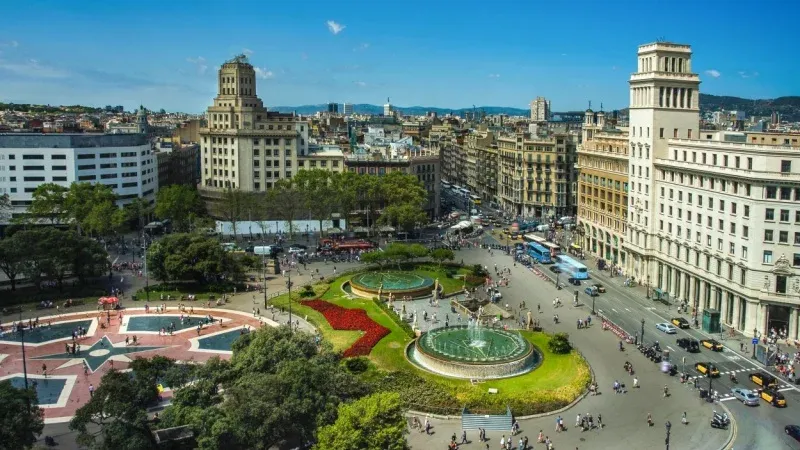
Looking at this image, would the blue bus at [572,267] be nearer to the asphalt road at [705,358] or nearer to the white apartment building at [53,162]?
the asphalt road at [705,358]

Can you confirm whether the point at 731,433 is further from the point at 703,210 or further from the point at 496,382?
the point at 703,210

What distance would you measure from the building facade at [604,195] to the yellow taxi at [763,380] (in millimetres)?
41549

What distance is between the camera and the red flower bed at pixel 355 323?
216 ft

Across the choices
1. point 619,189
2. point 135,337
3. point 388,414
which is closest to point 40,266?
point 135,337

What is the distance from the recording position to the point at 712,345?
67.4m

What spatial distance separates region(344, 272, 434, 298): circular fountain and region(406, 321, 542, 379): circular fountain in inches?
638

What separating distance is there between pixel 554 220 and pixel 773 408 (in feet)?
302

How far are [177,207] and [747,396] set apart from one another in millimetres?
97744

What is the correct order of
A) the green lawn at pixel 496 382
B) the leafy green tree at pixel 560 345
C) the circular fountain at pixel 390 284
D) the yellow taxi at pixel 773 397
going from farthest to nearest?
1. the circular fountain at pixel 390 284
2. the leafy green tree at pixel 560 345
3. the yellow taxi at pixel 773 397
4. the green lawn at pixel 496 382

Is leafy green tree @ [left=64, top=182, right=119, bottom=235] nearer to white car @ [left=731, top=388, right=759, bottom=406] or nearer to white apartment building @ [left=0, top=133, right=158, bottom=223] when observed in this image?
white apartment building @ [left=0, top=133, right=158, bottom=223]

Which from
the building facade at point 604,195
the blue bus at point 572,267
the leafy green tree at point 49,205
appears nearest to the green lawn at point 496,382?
the blue bus at point 572,267

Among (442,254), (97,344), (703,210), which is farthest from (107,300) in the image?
(703,210)

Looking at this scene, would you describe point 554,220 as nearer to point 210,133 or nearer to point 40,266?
point 210,133

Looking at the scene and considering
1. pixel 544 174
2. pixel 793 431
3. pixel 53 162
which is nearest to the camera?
pixel 793 431
